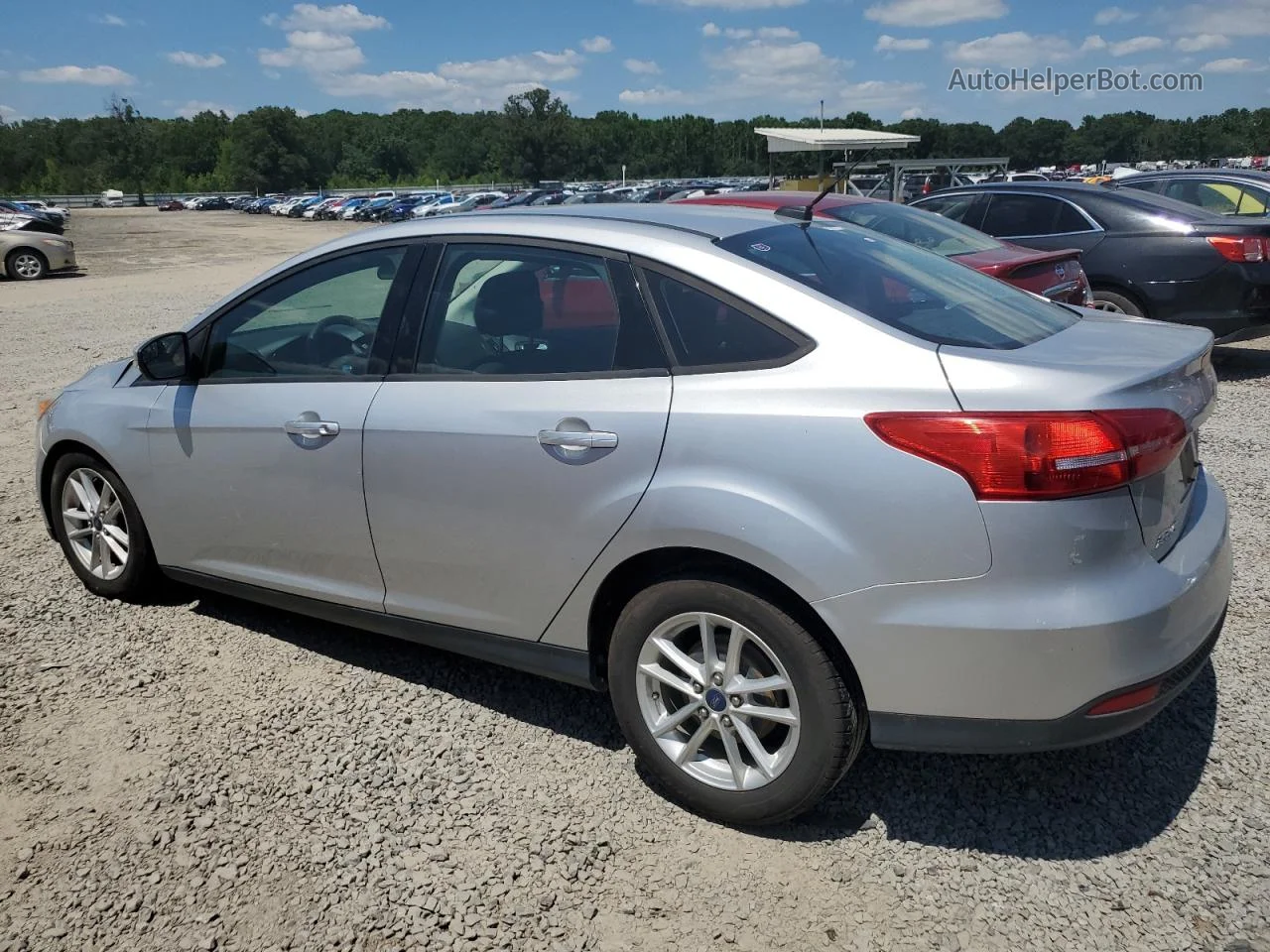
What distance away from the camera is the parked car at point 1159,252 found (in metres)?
8.09

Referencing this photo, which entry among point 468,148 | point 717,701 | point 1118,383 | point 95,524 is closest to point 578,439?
point 717,701

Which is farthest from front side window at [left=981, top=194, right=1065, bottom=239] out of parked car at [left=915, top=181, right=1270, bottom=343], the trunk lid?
the trunk lid

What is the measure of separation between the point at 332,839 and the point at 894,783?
1.68m

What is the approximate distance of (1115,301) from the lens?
8711mm

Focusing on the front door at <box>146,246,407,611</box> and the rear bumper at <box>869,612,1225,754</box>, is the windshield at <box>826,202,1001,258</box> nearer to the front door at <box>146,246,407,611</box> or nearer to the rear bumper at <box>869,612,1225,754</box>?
the front door at <box>146,246,407,611</box>

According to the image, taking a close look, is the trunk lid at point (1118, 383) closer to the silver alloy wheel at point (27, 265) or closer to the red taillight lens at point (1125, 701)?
the red taillight lens at point (1125, 701)

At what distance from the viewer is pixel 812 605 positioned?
2.50 meters

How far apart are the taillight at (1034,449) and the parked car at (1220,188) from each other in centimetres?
1028

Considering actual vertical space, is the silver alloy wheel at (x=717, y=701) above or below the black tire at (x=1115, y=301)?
below

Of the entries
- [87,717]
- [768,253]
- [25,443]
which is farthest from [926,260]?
[25,443]

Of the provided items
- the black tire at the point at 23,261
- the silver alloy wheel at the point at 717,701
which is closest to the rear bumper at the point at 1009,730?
the silver alloy wheel at the point at 717,701

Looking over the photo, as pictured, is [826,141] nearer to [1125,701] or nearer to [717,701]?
[717,701]

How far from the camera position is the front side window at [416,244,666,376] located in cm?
292

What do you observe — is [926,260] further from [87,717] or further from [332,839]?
[87,717]
